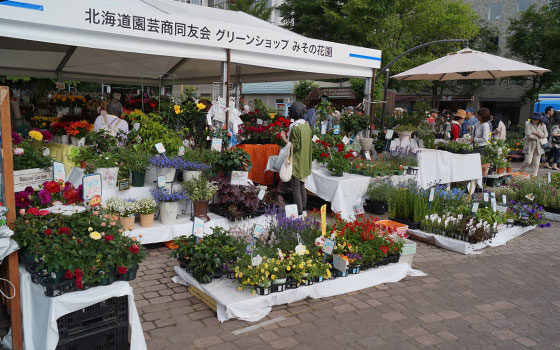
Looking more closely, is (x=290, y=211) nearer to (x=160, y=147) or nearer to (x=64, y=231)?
(x=160, y=147)

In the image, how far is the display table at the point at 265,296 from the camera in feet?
11.7

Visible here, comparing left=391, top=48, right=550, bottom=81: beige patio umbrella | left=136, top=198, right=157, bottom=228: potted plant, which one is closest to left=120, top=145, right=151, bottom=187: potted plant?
left=136, top=198, right=157, bottom=228: potted plant

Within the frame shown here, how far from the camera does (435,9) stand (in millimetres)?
20406

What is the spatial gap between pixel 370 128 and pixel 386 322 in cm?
586

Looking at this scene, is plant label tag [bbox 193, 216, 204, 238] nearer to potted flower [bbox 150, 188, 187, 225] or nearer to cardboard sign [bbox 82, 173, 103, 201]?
cardboard sign [bbox 82, 173, 103, 201]

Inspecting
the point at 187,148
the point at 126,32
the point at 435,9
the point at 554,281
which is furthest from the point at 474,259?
the point at 435,9

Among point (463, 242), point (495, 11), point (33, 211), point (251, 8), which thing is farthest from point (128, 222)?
point (495, 11)

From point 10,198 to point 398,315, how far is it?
3210 millimetres

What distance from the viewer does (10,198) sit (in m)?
2.87

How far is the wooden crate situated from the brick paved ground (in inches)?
53.3

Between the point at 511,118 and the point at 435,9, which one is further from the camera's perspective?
the point at 511,118

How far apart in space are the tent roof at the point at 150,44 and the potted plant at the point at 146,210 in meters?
1.93

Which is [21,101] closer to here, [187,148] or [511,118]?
[187,148]

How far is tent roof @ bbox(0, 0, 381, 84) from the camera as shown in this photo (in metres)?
4.72
